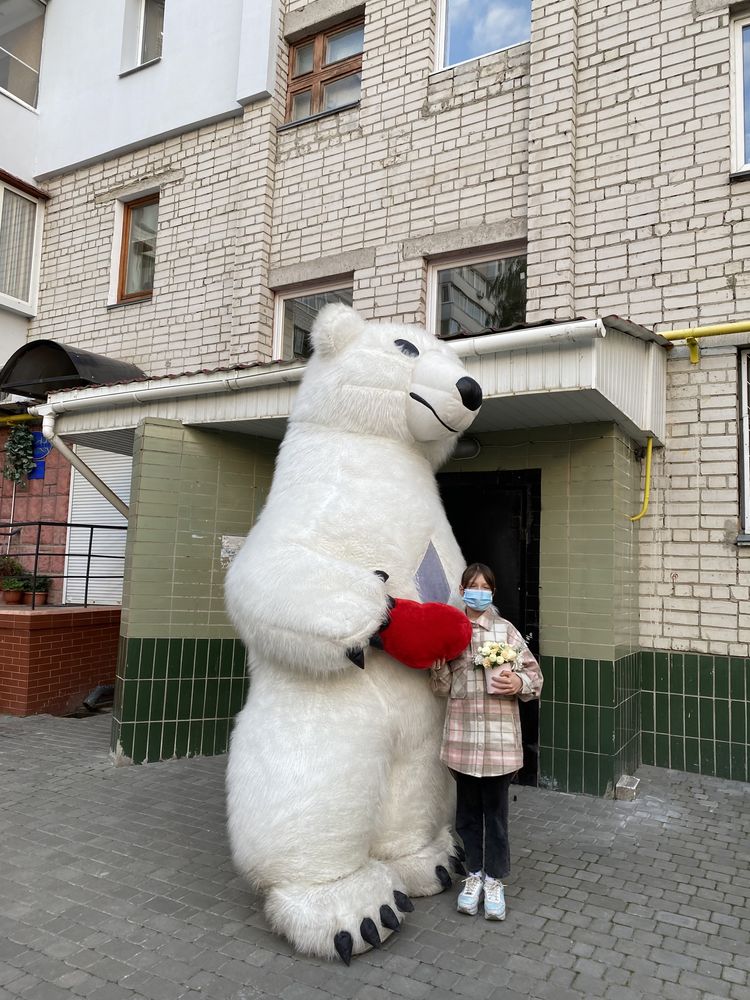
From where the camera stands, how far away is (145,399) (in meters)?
6.22

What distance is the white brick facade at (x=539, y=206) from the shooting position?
5711mm

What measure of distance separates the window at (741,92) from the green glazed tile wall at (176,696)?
19.5ft

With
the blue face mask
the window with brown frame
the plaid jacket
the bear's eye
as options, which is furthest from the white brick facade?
the bear's eye

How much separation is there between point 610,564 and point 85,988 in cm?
400

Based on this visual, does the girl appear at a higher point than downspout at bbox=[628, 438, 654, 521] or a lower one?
lower

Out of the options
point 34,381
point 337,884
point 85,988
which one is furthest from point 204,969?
point 34,381

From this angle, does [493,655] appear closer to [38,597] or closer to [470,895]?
[470,895]

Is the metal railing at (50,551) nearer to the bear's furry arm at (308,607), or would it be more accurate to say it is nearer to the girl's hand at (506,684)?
the bear's furry arm at (308,607)

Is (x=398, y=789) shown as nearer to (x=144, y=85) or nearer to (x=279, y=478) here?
(x=279, y=478)

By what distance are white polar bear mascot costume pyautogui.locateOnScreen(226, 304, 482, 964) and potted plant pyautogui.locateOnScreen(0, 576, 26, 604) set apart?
21.8 ft

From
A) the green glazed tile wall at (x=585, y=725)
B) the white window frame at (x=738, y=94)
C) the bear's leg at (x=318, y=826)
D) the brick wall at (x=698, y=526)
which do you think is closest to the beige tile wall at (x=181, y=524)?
the green glazed tile wall at (x=585, y=725)

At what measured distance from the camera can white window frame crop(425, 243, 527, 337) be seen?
23.3 feet

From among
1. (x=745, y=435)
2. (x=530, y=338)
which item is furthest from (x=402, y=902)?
(x=745, y=435)

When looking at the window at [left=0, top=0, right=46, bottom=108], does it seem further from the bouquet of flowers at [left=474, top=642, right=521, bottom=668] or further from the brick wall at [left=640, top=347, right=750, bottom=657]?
the bouquet of flowers at [left=474, top=642, right=521, bottom=668]
